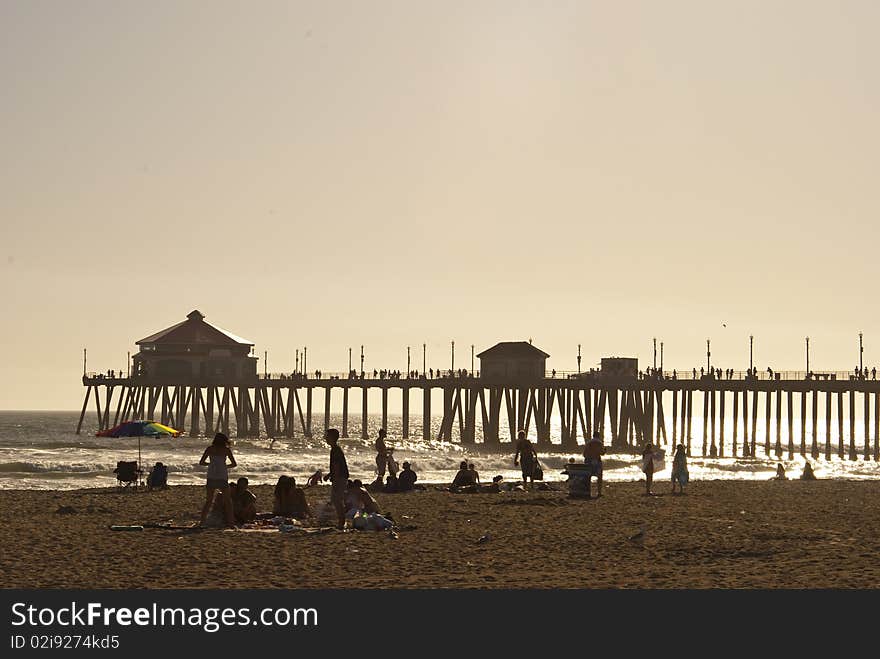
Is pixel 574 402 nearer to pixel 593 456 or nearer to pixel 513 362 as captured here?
pixel 513 362

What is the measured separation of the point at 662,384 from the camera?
6203 cm

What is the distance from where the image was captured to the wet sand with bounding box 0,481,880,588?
12.1 metres

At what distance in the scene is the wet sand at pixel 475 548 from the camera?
12.1 metres

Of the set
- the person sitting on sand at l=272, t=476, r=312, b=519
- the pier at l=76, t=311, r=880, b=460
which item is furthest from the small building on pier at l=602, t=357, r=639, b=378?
the person sitting on sand at l=272, t=476, r=312, b=519

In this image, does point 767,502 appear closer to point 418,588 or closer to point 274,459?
point 418,588

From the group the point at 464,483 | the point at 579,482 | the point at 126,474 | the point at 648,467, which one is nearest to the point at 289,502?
the point at 579,482

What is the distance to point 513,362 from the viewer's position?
66188mm

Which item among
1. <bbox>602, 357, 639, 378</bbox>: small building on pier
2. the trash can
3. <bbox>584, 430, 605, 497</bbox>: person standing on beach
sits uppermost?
<bbox>602, 357, 639, 378</bbox>: small building on pier

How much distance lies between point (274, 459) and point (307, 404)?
3074 centimetres

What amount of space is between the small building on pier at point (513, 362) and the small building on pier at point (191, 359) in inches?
625

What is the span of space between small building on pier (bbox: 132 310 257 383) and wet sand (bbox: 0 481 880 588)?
51.3 meters

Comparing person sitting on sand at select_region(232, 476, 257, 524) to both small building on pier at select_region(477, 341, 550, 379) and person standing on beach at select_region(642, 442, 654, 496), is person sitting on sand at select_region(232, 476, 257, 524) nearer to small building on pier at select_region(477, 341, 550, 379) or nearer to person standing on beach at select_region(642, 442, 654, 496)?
person standing on beach at select_region(642, 442, 654, 496)

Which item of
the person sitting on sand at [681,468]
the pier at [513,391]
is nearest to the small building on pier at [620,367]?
the pier at [513,391]

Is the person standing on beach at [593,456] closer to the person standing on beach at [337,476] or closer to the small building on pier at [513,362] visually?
the person standing on beach at [337,476]
